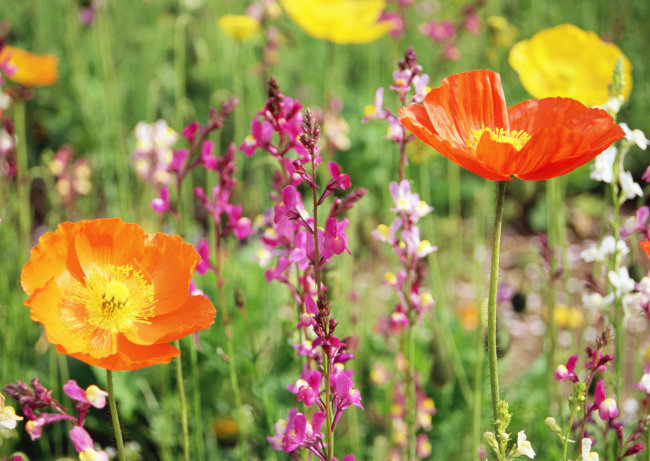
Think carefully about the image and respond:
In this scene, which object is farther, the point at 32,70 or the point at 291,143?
the point at 32,70

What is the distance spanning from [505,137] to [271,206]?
5.75 ft

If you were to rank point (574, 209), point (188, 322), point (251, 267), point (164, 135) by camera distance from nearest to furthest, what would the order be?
point (188, 322) → point (164, 135) → point (251, 267) → point (574, 209)

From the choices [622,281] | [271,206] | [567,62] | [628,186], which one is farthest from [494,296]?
[271,206]

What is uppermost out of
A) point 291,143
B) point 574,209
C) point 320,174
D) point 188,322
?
point 291,143

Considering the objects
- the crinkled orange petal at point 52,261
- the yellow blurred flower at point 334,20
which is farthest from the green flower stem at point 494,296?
the yellow blurred flower at point 334,20

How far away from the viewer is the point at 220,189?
129cm

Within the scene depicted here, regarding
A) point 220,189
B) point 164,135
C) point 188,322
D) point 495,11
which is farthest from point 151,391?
point 495,11

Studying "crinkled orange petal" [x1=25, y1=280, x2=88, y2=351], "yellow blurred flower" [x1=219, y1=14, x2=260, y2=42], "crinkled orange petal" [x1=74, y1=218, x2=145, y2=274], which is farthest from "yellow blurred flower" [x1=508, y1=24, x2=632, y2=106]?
"crinkled orange petal" [x1=25, y1=280, x2=88, y2=351]

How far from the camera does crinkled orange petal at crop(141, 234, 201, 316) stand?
3.42 ft

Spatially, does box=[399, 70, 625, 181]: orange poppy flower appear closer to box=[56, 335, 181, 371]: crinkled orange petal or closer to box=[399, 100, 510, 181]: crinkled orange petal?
box=[399, 100, 510, 181]: crinkled orange petal

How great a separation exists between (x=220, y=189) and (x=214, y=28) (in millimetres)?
3582

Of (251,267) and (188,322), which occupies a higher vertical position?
(188,322)

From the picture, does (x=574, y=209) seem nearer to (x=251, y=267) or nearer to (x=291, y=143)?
(x=251, y=267)

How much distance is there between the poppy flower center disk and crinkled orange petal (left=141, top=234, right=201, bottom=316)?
0.05 feet
